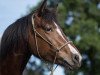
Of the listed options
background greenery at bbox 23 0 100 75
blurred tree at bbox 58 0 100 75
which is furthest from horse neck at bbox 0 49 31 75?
blurred tree at bbox 58 0 100 75

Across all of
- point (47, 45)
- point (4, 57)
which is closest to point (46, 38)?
point (47, 45)

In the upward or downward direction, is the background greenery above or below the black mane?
below

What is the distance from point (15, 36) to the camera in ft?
23.8

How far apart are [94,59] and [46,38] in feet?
102

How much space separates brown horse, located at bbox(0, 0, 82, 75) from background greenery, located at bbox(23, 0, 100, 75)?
2739 cm

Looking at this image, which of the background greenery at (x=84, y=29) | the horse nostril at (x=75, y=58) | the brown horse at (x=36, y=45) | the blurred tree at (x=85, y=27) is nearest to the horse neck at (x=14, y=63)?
the brown horse at (x=36, y=45)

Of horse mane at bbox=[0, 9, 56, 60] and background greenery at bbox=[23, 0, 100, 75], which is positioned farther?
background greenery at bbox=[23, 0, 100, 75]

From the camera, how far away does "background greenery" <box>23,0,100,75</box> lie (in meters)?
36.7

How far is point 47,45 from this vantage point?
7.36 m

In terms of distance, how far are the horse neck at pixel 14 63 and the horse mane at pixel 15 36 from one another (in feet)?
0.23

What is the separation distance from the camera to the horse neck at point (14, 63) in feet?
23.7

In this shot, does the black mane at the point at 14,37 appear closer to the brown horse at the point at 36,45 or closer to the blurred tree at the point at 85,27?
the brown horse at the point at 36,45

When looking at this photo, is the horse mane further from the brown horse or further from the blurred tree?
the blurred tree

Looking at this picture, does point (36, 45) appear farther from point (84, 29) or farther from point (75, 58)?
point (84, 29)
